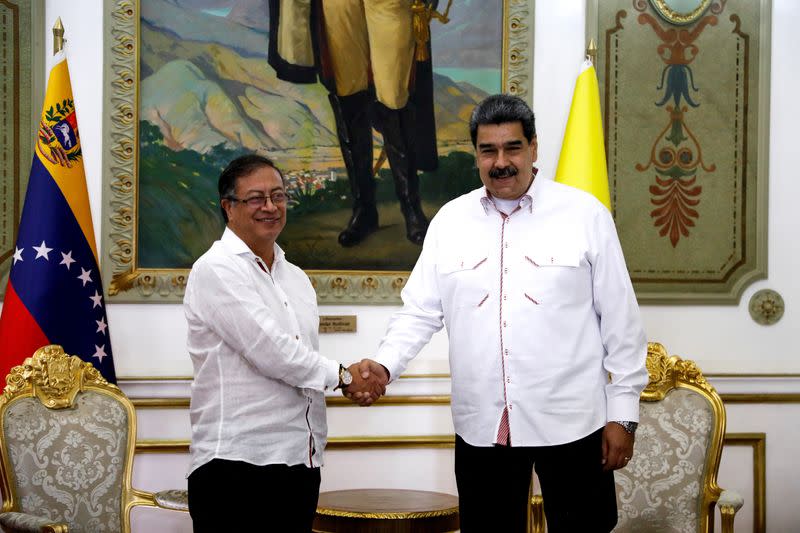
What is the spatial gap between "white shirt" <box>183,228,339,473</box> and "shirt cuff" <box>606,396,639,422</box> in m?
0.78

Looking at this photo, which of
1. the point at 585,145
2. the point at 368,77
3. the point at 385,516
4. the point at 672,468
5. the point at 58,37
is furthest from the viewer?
the point at 368,77

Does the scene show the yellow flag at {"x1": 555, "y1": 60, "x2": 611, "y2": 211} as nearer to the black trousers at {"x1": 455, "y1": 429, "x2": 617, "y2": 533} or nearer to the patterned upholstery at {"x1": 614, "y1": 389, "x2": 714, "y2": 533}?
the patterned upholstery at {"x1": 614, "y1": 389, "x2": 714, "y2": 533}

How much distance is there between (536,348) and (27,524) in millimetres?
1772

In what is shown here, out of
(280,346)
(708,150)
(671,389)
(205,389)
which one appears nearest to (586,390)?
(280,346)

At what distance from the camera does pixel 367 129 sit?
14.1 ft

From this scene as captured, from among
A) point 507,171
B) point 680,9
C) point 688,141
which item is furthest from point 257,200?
point 680,9

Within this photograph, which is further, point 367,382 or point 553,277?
point 367,382

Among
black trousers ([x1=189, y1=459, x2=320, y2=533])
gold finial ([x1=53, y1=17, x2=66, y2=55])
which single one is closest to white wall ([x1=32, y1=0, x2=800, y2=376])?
gold finial ([x1=53, y1=17, x2=66, y2=55])

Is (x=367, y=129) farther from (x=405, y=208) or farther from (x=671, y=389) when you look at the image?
(x=671, y=389)

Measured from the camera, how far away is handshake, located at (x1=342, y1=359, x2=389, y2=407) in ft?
9.89

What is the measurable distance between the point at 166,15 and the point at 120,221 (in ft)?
2.95

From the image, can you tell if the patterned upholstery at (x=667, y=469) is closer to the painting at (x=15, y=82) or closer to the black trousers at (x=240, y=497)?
the black trousers at (x=240, y=497)

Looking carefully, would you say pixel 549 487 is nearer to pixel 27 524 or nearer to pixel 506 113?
pixel 506 113

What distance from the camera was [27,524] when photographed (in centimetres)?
314
